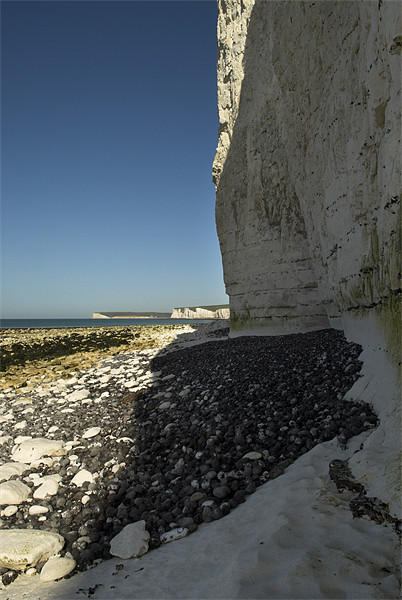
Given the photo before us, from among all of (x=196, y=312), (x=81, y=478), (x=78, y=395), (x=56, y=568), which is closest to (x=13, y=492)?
(x=81, y=478)

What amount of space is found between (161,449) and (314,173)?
7492 millimetres

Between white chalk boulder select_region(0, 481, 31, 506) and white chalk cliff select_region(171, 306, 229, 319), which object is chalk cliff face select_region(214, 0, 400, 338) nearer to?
white chalk boulder select_region(0, 481, 31, 506)

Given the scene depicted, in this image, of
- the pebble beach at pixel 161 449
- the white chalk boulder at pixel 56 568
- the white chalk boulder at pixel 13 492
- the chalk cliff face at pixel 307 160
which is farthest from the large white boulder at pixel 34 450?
the chalk cliff face at pixel 307 160

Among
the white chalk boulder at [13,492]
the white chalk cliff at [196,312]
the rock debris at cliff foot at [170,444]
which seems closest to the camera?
the rock debris at cliff foot at [170,444]

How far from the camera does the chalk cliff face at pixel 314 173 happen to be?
4.04 m

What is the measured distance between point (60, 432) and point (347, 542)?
567 centimetres

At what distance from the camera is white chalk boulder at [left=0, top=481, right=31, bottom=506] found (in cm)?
401

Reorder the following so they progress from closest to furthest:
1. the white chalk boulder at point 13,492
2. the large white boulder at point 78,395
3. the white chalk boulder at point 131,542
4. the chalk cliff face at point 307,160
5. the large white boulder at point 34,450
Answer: the white chalk boulder at point 131,542
the white chalk boulder at point 13,492
the chalk cliff face at point 307,160
the large white boulder at point 34,450
the large white boulder at point 78,395

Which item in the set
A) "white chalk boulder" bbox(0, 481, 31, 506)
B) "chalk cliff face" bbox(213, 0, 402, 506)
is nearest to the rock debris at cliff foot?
"white chalk boulder" bbox(0, 481, 31, 506)

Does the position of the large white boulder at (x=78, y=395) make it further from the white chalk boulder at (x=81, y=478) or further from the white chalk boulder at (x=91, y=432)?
the white chalk boulder at (x=81, y=478)

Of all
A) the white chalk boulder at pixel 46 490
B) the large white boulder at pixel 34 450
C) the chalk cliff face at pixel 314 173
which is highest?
the chalk cliff face at pixel 314 173

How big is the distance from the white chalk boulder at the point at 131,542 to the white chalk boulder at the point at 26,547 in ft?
1.99

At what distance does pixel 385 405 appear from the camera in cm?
358

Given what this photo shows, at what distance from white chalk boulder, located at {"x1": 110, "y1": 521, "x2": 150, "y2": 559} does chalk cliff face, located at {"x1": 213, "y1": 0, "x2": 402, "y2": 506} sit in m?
2.10
